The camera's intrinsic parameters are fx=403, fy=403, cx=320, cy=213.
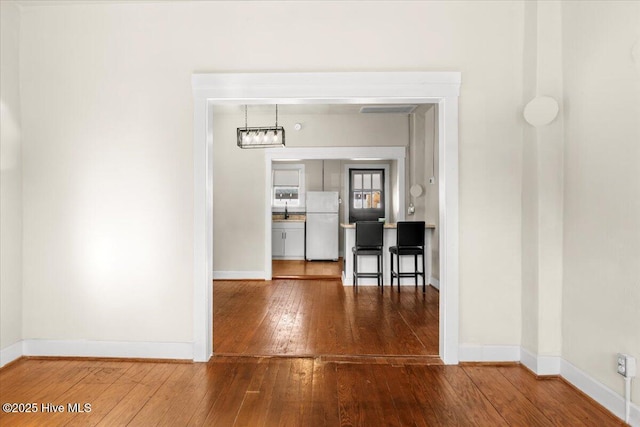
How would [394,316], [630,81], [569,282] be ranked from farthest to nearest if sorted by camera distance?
1. [394,316]
2. [569,282]
3. [630,81]

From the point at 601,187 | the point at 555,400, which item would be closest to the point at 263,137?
the point at 601,187

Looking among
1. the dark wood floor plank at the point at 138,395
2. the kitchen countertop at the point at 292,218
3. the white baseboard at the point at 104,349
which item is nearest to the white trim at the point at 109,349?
the white baseboard at the point at 104,349

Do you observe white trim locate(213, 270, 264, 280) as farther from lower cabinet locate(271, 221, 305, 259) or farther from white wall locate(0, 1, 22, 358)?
white wall locate(0, 1, 22, 358)

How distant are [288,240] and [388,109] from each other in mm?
3992

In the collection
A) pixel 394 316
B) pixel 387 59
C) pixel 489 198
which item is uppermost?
pixel 387 59

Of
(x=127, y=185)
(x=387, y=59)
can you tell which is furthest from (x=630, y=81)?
(x=127, y=185)

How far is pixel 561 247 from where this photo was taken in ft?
9.17

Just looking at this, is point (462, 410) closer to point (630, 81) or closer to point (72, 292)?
point (630, 81)

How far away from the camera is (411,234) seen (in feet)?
19.0

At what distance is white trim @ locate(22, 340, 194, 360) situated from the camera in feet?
10.1

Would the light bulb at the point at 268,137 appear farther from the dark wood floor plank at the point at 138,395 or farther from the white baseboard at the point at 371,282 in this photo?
the dark wood floor plank at the point at 138,395

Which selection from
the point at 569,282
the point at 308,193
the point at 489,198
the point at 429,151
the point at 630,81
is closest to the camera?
the point at 630,81

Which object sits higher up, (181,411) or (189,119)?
(189,119)

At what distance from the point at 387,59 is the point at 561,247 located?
185 centimetres
